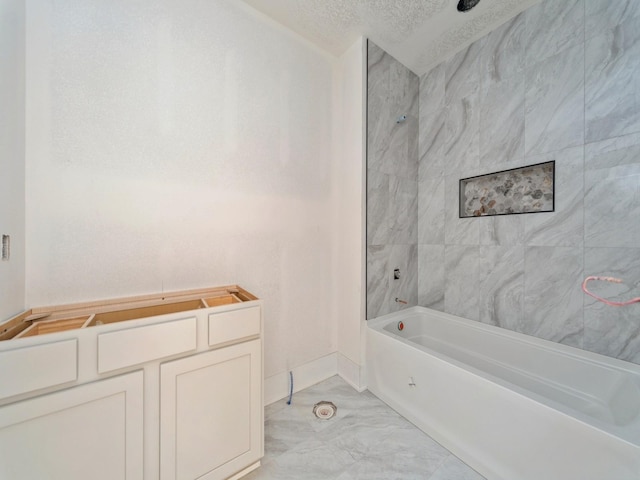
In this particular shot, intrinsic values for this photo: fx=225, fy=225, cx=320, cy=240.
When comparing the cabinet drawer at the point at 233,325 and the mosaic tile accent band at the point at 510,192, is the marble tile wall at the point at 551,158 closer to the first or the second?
the mosaic tile accent band at the point at 510,192

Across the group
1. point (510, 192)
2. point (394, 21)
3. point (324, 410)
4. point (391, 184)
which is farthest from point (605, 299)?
point (394, 21)

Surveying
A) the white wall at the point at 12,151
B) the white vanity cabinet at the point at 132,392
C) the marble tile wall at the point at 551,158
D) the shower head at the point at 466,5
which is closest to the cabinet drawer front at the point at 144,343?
the white vanity cabinet at the point at 132,392

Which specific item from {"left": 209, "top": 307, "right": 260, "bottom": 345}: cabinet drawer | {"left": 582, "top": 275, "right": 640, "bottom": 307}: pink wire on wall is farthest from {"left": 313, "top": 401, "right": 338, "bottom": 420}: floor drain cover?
{"left": 582, "top": 275, "right": 640, "bottom": 307}: pink wire on wall

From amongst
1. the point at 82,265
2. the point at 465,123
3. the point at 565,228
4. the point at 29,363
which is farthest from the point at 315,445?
the point at 465,123

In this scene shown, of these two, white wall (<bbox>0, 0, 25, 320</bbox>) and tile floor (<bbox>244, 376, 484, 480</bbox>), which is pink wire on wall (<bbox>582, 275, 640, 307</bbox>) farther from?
white wall (<bbox>0, 0, 25, 320</bbox>)

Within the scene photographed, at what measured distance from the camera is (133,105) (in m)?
1.24

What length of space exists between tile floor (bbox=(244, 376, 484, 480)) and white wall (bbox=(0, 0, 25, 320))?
4.52 feet

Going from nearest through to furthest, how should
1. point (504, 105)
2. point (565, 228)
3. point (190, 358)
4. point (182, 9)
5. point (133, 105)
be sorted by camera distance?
point (190, 358)
point (133, 105)
point (182, 9)
point (565, 228)
point (504, 105)

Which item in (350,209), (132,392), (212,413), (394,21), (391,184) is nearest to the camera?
(132,392)

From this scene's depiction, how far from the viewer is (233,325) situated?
109 cm

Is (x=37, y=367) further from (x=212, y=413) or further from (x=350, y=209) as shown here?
(x=350, y=209)

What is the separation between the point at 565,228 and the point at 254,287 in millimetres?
2159

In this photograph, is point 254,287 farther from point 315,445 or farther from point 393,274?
point 393,274

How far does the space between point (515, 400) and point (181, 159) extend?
2185 millimetres
